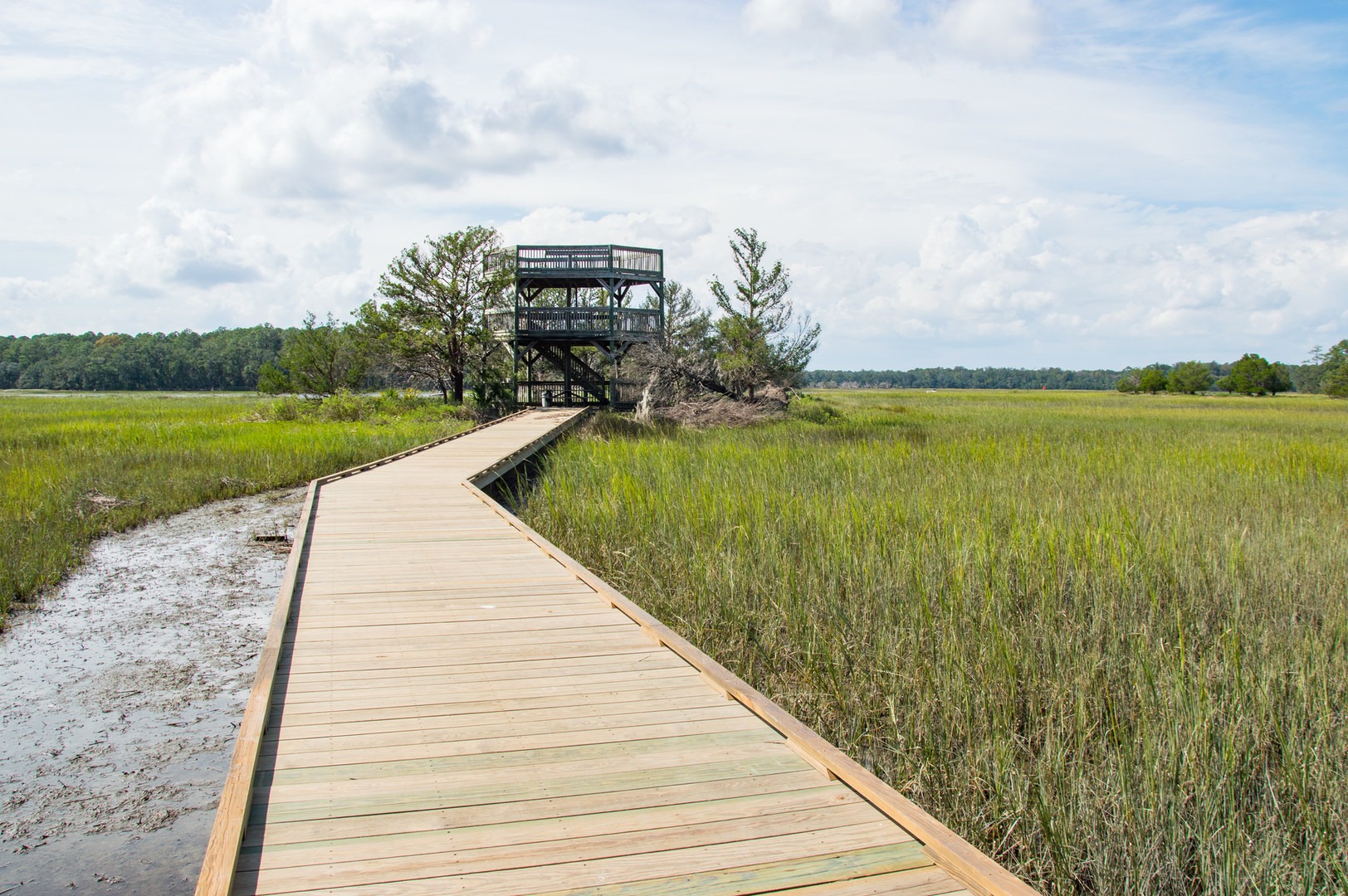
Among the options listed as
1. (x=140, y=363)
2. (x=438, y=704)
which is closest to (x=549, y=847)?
(x=438, y=704)

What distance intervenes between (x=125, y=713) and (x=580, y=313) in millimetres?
20919

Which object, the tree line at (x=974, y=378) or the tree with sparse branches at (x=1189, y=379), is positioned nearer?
the tree with sparse branches at (x=1189, y=379)

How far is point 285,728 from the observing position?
12.0 feet

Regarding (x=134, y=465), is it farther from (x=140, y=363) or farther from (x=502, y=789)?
(x=140, y=363)

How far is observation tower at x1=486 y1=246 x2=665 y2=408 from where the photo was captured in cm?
2520

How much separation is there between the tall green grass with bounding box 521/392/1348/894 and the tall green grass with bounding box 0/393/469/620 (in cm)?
510

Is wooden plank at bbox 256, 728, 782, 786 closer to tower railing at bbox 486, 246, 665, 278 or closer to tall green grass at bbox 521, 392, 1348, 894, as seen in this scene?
tall green grass at bbox 521, 392, 1348, 894

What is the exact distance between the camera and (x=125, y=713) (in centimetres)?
545

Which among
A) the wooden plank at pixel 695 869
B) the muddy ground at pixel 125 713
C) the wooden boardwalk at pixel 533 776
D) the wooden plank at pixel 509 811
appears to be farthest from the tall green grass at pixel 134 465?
the wooden plank at pixel 695 869

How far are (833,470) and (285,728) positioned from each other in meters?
9.33

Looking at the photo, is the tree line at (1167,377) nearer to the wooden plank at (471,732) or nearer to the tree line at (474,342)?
the tree line at (474,342)

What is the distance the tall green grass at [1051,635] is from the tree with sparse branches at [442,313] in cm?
1553

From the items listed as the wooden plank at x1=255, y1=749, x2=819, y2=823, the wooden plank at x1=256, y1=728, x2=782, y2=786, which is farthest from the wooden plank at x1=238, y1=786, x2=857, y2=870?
the wooden plank at x1=256, y1=728, x2=782, y2=786

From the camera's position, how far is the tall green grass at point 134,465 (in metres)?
9.18
